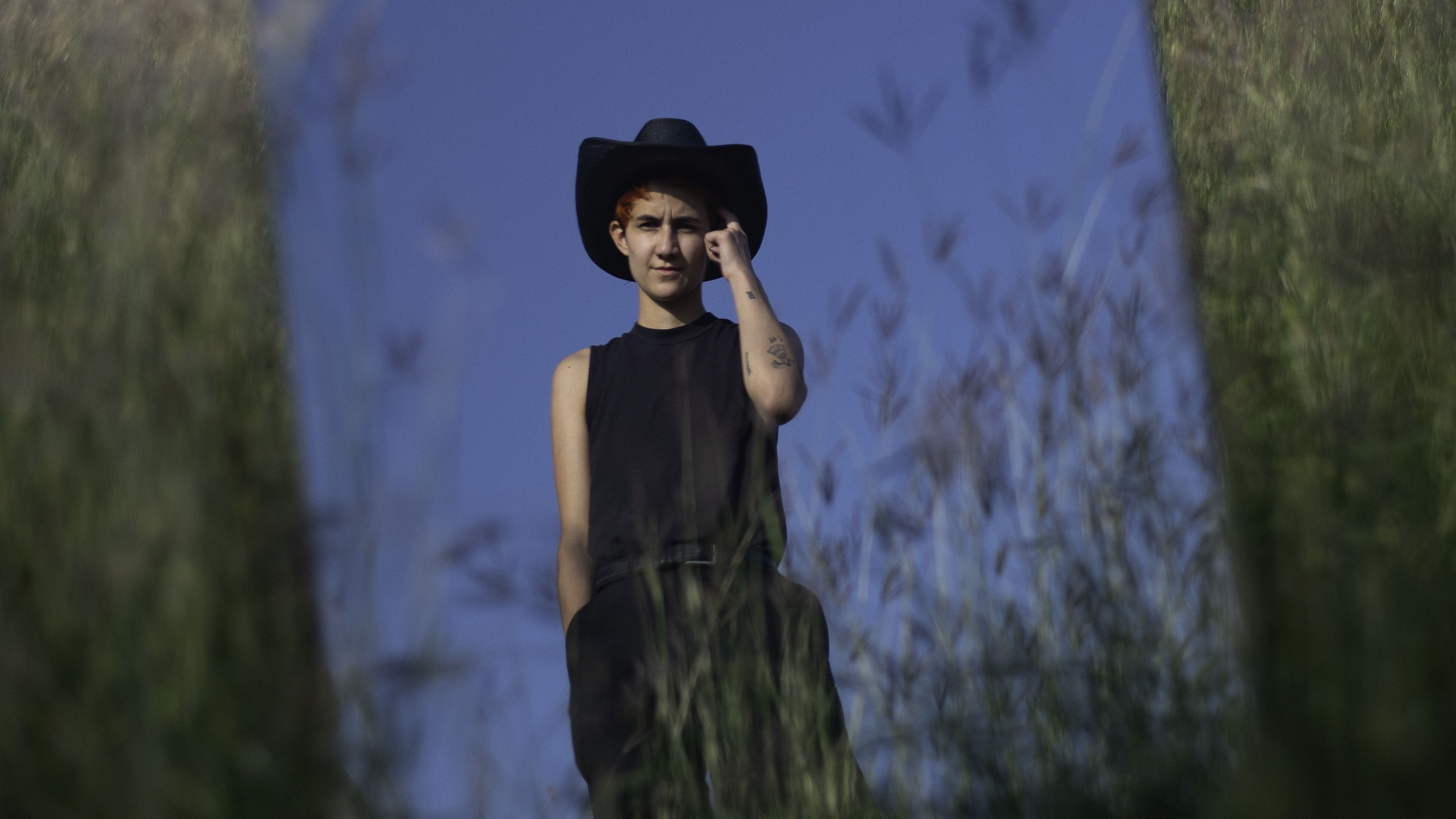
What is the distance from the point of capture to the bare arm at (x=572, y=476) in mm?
2621

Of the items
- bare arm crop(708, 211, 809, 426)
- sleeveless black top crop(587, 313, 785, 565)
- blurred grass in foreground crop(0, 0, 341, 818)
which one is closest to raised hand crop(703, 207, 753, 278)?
bare arm crop(708, 211, 809, 426)

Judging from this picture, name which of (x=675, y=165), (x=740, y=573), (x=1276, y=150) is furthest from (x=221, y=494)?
(x=675, y=165)

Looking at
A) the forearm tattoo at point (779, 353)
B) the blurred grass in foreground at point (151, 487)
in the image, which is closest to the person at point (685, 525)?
the forearm tattoo at point (779, 353)

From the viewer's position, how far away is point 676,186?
2.87 m

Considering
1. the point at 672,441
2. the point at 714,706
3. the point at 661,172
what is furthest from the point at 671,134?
the point at 714,706

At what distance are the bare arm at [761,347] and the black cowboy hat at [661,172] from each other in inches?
7.5

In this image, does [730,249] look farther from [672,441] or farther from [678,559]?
[678,559]

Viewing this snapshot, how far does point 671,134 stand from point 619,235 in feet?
1.02

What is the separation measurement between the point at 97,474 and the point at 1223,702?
149 centimetres

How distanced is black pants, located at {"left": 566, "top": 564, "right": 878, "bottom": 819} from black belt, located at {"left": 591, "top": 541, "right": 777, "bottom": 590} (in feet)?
0.08

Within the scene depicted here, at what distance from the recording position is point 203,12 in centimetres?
165

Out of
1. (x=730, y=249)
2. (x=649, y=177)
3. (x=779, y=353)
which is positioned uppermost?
(x=649, y=177)

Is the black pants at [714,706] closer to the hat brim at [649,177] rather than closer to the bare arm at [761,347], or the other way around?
the bare arm at [761,347]

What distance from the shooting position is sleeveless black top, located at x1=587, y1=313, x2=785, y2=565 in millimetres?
2469
